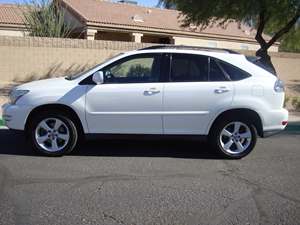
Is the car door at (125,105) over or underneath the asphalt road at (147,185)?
over

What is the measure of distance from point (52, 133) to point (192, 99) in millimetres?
2329

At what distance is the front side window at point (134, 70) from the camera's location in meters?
7.59

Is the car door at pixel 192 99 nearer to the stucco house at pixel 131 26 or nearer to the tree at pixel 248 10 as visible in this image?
the tree at pixel 248 10

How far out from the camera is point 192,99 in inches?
295

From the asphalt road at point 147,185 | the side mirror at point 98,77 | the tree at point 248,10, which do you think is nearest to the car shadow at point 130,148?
the asphalt road at point 147,185

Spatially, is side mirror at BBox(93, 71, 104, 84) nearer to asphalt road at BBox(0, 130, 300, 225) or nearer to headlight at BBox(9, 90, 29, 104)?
headlight at BBox(9, 90, 29, 104)

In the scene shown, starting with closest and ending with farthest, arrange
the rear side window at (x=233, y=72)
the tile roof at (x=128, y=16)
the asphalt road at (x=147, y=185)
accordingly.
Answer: the asphalt road at (x=147, y=185) → the rear side window at (x=233, y=72) → the tile roof at (x=128, y=16)

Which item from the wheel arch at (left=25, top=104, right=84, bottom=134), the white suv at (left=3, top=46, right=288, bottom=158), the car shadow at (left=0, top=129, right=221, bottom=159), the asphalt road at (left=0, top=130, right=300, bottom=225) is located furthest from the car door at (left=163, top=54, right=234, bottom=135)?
the wheel arch at (left=25, top=104, right=84, bottom=134)

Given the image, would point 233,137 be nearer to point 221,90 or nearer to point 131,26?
point 221,90

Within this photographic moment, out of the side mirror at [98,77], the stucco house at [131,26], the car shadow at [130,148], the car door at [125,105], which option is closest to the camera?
the side mirror at [98,77]

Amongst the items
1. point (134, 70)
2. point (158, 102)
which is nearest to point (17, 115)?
point (134, 70)

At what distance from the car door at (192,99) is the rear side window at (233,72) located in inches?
3.9

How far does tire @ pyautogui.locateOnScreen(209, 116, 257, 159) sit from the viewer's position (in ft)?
25.1

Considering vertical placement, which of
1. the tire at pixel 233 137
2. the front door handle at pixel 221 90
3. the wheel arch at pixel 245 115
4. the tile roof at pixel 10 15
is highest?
the tile roof at pixel 10 15
